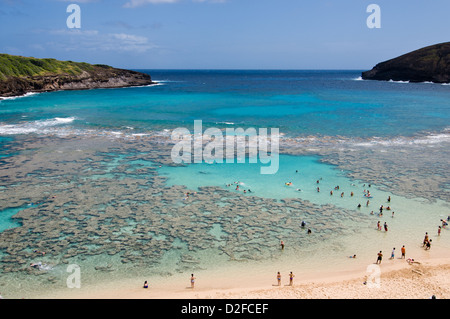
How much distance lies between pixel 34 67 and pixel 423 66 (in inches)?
6604

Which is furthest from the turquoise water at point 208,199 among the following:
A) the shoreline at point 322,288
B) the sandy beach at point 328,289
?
the sandy beach at point 328,289

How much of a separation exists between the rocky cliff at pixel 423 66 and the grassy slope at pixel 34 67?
15044 centimetres

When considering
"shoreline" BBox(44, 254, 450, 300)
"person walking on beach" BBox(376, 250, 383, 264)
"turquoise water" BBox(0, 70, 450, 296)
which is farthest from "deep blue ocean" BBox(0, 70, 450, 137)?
"shoreline" BBox(44, 254, 450, 300)

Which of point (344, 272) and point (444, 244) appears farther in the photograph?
point (444, 244)

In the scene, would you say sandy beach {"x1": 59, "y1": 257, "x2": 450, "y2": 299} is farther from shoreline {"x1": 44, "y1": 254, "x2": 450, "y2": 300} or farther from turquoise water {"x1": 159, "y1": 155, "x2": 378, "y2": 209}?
turquoise water {"x1": 159, "y1": 155, "x2": 378, "y2": 209}

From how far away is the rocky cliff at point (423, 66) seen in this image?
15500cm

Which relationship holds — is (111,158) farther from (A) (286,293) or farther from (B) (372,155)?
(B) (372,155)

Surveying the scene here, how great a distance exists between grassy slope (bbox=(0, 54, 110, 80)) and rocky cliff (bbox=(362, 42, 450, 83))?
150m

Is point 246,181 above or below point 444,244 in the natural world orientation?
above

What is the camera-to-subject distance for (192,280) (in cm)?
2059

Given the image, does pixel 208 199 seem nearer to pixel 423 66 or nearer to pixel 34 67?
pixel 34 67

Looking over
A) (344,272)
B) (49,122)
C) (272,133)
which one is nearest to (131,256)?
(344,272)

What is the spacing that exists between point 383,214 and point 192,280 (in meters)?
18.0

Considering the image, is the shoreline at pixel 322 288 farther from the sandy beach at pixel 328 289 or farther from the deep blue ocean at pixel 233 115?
the deep blue ocean at pixel 233 115
